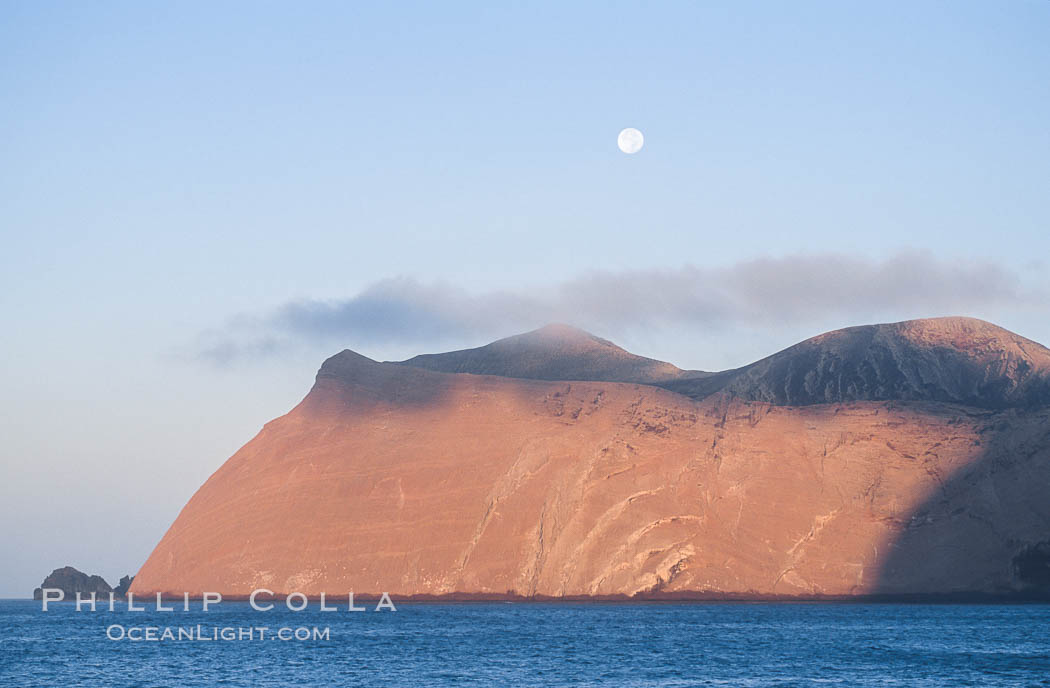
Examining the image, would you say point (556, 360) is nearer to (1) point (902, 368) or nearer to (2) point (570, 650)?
(1) point (902, 368)

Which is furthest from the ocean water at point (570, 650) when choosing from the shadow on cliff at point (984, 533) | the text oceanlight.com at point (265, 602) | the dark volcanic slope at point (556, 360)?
the dark volcanic slope at point (556, 360)

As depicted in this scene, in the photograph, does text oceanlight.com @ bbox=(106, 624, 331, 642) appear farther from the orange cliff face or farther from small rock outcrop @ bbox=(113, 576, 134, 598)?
small rock outcrop @ bbox=(113, 576, 134, 598)

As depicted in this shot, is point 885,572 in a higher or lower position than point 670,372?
lower

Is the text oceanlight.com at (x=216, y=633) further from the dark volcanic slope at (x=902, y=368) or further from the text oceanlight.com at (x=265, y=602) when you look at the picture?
the dark volcanic slope at (x=902, y=368)

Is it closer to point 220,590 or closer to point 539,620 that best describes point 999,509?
point 539,620

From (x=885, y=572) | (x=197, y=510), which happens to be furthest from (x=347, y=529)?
(x=885, y=572)

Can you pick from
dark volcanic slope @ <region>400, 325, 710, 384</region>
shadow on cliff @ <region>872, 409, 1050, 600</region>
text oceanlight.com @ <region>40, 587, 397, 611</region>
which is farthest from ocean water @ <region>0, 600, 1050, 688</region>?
dark volcanic slope @ <region>400, 325, 710, 384</region>

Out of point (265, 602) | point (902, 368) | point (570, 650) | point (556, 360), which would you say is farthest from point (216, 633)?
point (556, 360)
